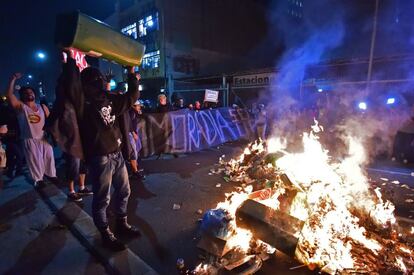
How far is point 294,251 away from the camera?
313 cm

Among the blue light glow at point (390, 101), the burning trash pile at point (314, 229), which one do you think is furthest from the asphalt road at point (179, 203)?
the blue light glow at point (390, 101)

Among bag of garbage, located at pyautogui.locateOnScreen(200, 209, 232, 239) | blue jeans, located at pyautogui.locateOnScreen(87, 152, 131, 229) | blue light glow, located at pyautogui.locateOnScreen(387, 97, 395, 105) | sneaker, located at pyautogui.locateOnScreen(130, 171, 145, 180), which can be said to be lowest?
sneaker, located at pyautogui.locateOnScreen(130, 171, 145, 180)

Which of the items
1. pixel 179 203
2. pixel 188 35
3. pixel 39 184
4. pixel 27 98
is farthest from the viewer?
pixel 188 35

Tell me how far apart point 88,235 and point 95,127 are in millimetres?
1629

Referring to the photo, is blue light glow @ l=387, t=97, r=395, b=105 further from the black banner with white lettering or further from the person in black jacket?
the person in black jacket

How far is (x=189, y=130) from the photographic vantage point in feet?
31.1

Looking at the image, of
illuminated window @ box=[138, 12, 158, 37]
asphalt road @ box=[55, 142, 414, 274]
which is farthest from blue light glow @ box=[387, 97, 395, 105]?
illuminated window @ box=[138, 12, 158, 37]

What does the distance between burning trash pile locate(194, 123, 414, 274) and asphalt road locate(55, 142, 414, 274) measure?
0.82 ft

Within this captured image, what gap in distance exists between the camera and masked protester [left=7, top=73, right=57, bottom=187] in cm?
541

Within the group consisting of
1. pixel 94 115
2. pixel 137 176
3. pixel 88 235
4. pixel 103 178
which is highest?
pixel 94 115

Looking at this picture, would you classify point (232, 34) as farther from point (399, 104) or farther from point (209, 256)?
point (209, 256)

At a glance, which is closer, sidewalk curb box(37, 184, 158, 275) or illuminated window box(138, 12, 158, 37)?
sidewalk curb box(37, 184, 158, 275)

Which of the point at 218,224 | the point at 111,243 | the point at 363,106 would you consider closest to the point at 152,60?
the point at 363,106

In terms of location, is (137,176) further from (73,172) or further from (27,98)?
(27,98)
